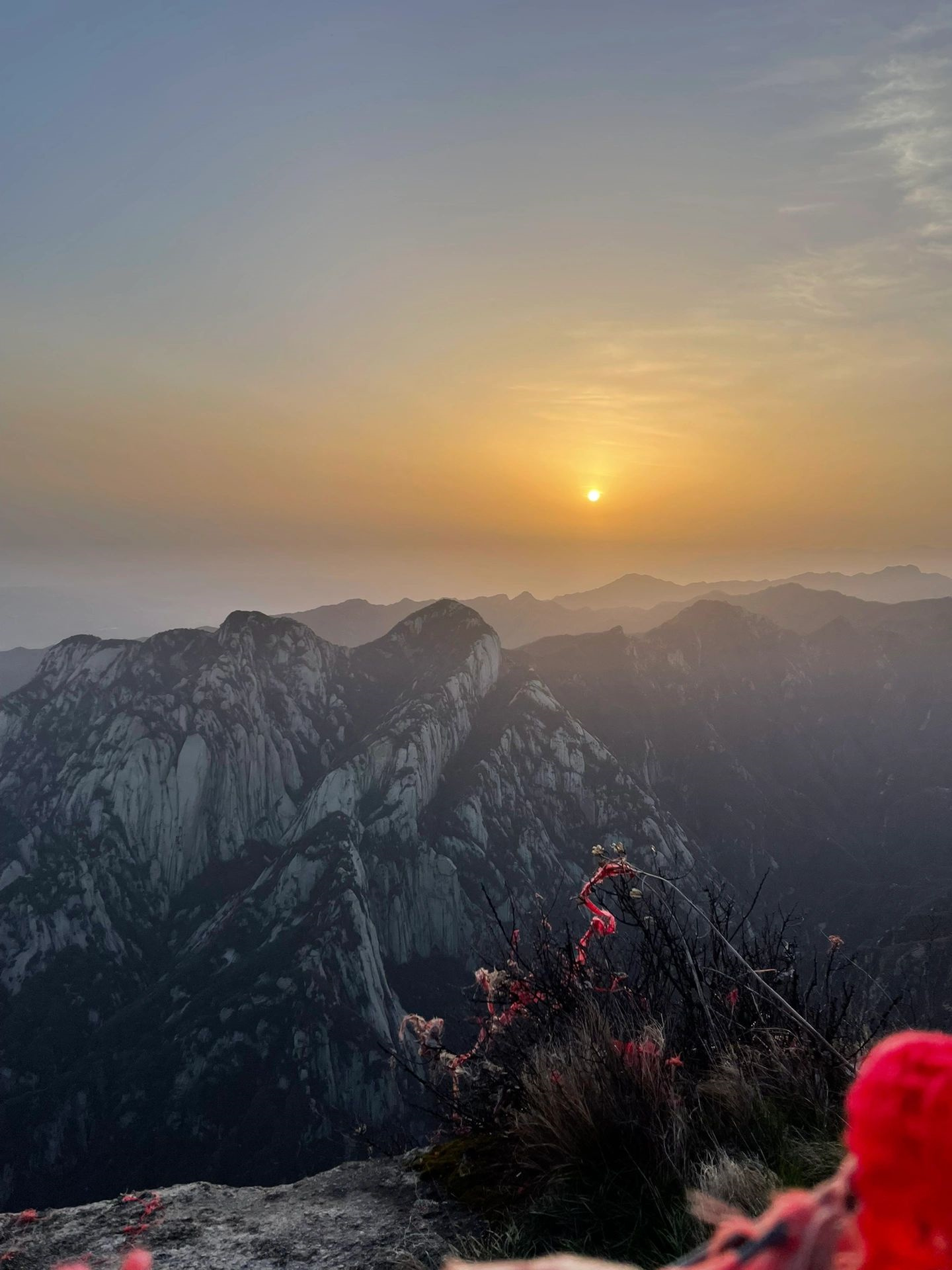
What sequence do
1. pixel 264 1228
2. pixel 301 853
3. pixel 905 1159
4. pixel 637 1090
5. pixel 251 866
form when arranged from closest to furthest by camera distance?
pixel 905 1159, pixel 637 1090, pixel 264 1228, pixel 301 853, pixel 251 866

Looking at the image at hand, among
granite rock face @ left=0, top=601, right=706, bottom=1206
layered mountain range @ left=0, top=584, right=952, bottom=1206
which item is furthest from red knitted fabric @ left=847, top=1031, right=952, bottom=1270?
→ granite rock face @ left=0, top=601, right=706, bottom=1206

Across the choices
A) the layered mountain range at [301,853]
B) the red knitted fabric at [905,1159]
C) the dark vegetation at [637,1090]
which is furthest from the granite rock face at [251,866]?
the red knitted fabric at [905,1159]

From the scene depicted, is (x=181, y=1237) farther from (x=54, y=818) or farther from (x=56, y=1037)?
(x=54, y=818)

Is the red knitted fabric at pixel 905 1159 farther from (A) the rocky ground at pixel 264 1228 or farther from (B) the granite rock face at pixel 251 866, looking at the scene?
(B) the granite rock face at pixel 251 866

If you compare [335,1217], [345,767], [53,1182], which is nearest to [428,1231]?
[335,1217]

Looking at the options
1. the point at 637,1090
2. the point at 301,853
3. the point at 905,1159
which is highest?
the point at 905,1159

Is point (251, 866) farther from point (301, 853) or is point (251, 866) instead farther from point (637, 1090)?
point (637, 1090)

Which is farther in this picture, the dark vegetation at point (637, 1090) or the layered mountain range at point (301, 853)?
the layered mountain range at point (301, 853)

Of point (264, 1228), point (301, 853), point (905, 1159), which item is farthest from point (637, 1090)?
point (301, 853)
